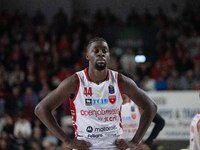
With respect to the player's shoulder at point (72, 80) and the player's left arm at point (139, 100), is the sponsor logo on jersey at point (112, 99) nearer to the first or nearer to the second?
the player's left arm at point (139, 100)

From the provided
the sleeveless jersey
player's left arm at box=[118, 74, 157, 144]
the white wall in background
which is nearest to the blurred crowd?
the white wall in background

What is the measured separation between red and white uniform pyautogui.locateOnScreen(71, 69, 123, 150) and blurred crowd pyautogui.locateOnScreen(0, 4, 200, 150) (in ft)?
16.8

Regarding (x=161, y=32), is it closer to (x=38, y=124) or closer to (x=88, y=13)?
(x=88, y=13)

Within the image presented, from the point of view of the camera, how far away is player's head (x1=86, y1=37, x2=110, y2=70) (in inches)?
195

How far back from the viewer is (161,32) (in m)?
18.2

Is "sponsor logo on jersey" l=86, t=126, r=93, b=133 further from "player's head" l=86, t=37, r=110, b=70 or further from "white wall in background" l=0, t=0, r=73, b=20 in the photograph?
"white wall in background" l=0, t=0, r=73, b=20

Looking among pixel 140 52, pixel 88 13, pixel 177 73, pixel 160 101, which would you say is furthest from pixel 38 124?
pixel 88 13

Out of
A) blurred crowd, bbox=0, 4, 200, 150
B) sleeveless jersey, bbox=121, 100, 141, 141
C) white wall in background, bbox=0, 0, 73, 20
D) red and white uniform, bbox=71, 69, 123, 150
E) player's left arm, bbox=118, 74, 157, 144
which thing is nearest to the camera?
red and white uniform, bbox=71, 69, 123, 150

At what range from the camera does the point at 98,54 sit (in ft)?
16.3

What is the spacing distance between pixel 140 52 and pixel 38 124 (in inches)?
206

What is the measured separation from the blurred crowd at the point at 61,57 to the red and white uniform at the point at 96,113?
5132 mm

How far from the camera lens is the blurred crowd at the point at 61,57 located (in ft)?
41.8

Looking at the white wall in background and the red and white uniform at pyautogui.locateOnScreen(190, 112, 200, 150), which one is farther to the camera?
the white wall in background

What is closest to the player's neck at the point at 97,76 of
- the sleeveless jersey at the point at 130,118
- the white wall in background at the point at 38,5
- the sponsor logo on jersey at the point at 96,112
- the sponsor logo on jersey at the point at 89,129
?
the sponsor logo on jersey at the point at 96,112
